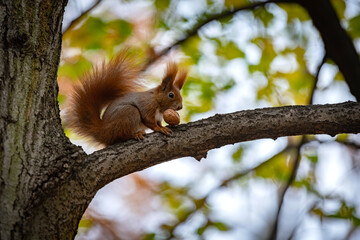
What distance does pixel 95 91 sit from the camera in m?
2.96

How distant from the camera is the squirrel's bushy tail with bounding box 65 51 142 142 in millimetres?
2945

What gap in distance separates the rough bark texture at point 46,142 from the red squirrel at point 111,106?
23.1 inches

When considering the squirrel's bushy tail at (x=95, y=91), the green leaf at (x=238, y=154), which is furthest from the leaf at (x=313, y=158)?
the squirrel's bushy tail at (x=95, y=91)

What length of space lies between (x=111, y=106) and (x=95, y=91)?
6.0 inches

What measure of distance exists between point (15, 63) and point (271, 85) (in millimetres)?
3130

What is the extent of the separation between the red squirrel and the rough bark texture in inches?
23.1

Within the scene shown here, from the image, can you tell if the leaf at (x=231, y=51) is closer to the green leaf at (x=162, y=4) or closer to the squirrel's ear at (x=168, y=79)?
the green leaf at (x=162, y=4)

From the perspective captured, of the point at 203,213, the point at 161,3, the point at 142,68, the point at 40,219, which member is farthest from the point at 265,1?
the point at 40,219

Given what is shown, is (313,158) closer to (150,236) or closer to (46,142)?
(150,236)

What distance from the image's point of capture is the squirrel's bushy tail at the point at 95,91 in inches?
116

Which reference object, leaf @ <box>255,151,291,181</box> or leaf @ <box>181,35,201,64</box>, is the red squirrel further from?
leaf @ <box>255,151,291,181</box>

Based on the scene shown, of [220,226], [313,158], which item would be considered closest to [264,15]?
[313,158]

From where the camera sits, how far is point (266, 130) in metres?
2.37

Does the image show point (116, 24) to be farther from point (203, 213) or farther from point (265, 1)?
point (203, 213)
